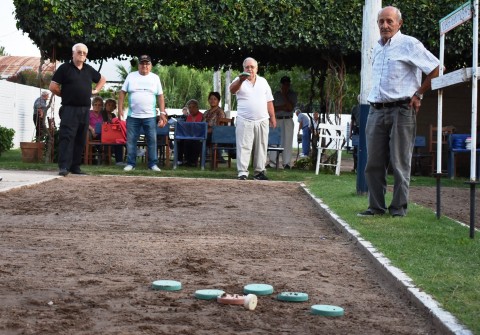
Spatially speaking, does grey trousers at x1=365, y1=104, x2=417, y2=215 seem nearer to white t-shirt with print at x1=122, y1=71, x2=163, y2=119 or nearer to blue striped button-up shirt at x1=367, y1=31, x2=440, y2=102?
blue striped button-up shirt at x1=367, y1=31, x2=440, y2=102

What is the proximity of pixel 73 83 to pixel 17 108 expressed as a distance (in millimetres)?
22654

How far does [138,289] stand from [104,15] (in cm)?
1508

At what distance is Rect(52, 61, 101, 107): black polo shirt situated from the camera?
1667cm

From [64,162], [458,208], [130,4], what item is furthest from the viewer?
[130,4]

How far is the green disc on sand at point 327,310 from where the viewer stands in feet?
18.1

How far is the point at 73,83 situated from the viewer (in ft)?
54.7

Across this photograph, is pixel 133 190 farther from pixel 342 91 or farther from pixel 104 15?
pixel 342 91

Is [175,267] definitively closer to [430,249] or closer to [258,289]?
[258,289]

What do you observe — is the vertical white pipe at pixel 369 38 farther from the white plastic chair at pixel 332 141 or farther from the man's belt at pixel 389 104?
the white plastic chair at pixel 332 141

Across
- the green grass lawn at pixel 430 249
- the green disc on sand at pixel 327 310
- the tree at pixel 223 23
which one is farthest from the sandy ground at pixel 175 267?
the tree at pixel 223 23

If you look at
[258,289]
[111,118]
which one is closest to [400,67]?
[258,289]

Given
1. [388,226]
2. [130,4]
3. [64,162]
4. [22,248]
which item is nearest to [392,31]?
[388,226]

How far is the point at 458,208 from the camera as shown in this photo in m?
13.5

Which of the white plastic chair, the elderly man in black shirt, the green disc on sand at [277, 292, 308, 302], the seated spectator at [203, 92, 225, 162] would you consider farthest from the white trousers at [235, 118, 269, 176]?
the green disc on sand at [277, 292, 308, 302]
